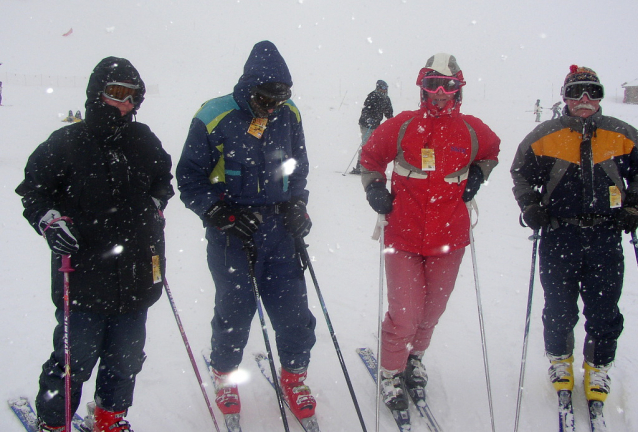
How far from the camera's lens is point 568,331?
270cm

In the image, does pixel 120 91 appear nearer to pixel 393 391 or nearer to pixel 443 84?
pixel 443 84

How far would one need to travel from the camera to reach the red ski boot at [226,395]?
2520 millimetres

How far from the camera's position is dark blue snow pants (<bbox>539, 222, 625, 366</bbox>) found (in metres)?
2.49

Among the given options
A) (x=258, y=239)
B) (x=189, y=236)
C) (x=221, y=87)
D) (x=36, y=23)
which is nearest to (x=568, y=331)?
(x=258, y=239)

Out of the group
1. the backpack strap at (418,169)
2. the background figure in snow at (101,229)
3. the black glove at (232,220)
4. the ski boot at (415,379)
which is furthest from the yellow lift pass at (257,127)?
the ski boot at (415,379)

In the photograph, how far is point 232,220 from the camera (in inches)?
87.0

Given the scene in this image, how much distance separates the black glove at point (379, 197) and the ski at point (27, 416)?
2.04 m

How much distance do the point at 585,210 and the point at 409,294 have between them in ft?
3.66

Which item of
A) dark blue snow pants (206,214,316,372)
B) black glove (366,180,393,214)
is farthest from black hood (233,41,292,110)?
black glove (366,180,393,214)

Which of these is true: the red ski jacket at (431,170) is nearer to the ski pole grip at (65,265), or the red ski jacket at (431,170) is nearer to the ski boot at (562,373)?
the ski boot at (562,373)

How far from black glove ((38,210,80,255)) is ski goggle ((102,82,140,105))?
59 centimetres

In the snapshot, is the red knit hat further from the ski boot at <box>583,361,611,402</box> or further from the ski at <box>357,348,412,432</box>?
the ski at <box>357,348,412,432</box>

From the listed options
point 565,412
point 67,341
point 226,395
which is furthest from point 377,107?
point 67,341

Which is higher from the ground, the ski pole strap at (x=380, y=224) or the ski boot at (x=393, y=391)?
the ski pole strap at (x=380, y=224)
